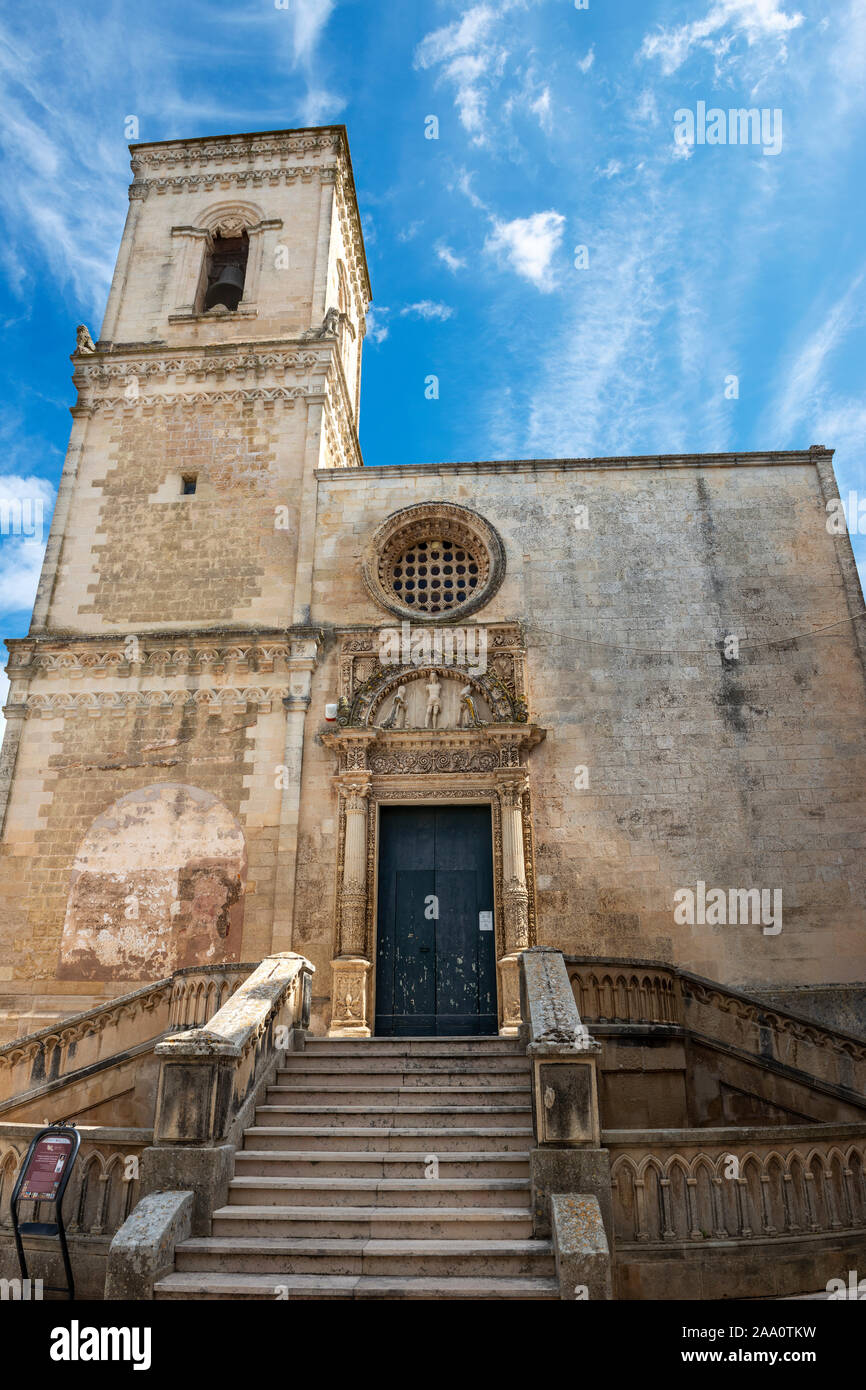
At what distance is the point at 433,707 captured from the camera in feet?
46.9

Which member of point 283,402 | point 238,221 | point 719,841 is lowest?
point 719,841

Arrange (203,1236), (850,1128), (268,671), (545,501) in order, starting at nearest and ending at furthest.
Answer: (203,1236)
(850,1128)
(268,671)
(545,501)

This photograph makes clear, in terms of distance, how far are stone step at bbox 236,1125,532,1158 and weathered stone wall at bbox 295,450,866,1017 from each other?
204 inches

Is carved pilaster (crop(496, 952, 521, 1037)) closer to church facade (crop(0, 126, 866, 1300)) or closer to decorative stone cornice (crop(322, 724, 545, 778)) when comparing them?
church facade (crop(0, 126, 866, 1300))

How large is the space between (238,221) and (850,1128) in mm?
20114

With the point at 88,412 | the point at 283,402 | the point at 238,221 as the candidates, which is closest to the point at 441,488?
the point at 283,402

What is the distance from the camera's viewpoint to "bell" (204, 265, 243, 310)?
63.7 ft

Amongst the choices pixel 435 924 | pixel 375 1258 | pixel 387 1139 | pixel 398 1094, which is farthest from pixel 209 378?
pixel 375 1258

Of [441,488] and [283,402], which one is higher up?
[283,402]

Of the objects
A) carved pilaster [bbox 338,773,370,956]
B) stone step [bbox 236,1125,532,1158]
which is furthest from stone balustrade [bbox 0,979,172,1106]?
stone step [bbox 236,1125,532,1158]

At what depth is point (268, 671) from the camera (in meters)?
14.8
